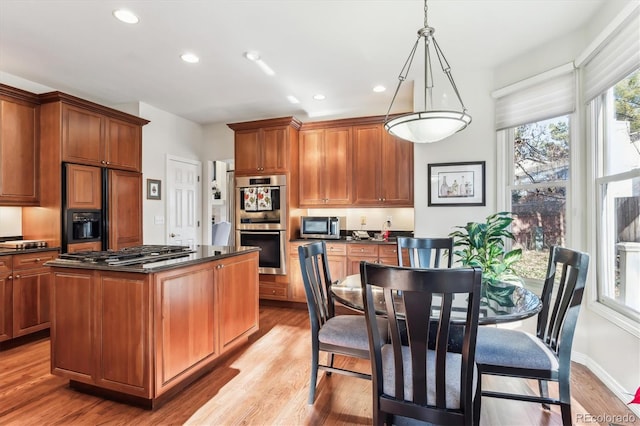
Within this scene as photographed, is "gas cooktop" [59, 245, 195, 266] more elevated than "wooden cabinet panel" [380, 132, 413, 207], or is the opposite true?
"wooden cabinet panel" [380, 132, 413, 207]

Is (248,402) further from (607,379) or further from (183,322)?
(607,379)

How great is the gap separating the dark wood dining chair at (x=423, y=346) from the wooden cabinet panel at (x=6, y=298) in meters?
3.41

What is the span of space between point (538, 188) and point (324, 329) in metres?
2.43

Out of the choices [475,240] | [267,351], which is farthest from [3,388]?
[475,240]

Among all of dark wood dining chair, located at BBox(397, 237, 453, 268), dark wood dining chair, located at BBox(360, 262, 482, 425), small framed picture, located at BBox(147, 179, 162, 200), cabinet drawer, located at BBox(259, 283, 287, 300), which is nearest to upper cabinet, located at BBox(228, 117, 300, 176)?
small framed picture, located at BBox(147, 179, 162, 200)

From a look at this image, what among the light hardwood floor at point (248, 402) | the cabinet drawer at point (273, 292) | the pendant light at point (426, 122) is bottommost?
the light hardwood floor at point (248, 402)

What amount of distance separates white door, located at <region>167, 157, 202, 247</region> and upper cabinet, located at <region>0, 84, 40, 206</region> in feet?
5.12

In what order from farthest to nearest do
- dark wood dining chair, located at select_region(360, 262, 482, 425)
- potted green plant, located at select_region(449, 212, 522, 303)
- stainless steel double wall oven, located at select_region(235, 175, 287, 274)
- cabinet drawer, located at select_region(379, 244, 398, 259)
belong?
stainless steel double wall oven, located at select_region(235, 175, 287, 274), cabinet drawer, located at select_region(379, 244, 398, 259), potted green plant, located at select_region(449, 212, 522, 303), dark wood dining chair, located at select_region(360, 262, 482, 425)

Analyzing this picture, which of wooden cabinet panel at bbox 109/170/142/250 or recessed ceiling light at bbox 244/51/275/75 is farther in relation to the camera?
wooden cabinet panel at bbox 109/170/142/250

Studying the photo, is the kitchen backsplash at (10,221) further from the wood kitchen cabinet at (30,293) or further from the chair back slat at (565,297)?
the chair back slat at (565,297)

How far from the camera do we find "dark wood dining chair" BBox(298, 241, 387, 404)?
197 cm

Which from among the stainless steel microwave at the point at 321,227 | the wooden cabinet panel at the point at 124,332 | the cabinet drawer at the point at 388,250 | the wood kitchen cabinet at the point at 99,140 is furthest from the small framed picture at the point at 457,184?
the wood kitchen cabinet at the point at 99,140

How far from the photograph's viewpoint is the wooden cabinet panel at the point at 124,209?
390 cm

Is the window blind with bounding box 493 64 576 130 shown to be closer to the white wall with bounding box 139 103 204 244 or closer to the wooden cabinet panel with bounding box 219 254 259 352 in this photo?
the wooden cabinet panel with bounding box 219 254 259 352
